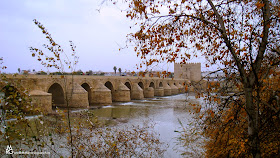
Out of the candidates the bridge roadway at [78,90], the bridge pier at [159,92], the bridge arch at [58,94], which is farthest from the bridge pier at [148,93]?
the bridge arch at [58,94]

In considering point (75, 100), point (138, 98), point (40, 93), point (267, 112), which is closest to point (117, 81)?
point (138, 98)

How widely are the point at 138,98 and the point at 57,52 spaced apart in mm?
22464

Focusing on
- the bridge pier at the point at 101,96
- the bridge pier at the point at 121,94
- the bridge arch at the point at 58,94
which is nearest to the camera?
the bridge arch at the point at 58,94

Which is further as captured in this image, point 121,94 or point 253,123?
point 121,94

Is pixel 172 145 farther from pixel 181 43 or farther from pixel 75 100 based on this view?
pixel 75 100

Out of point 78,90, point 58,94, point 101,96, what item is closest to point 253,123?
point 78,90

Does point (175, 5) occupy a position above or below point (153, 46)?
above

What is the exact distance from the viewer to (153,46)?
9.98ft

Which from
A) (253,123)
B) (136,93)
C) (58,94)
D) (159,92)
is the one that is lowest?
(159,92)

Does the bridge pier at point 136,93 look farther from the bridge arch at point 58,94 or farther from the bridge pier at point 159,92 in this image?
the bridge arch at point 58,94

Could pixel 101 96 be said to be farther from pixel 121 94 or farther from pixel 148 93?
pixel 148 93

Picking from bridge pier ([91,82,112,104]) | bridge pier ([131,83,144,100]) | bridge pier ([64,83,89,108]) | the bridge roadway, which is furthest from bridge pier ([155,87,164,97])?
bridge pier ([64,83,89,108])

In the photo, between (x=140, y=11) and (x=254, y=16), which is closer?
(x=140, y=11)

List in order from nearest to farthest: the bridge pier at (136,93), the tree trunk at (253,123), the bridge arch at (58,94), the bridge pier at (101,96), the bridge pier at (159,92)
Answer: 1. the tree trunk at (253,123)
2. the bridge arch at (58,94)
3. the bridge pier at (101,96)
4. the bridge pier at (136,93)
5. the bridge pier at (159,92)
